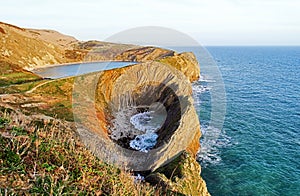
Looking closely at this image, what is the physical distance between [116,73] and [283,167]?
3139 centimetres

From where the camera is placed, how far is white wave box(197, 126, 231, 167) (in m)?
27.1

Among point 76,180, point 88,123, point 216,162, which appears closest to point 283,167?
point 216,162

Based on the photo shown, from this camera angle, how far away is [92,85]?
1609 inches

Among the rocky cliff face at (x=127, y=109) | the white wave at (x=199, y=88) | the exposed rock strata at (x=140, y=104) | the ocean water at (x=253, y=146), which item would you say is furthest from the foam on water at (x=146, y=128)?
the white wave at (x=199, y=88)

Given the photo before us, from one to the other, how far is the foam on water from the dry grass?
57.2ft

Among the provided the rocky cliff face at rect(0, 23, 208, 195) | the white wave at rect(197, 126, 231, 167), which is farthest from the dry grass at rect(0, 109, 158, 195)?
the white wave at rect(197, 126, 231, 167)

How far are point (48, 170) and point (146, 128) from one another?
25.3m

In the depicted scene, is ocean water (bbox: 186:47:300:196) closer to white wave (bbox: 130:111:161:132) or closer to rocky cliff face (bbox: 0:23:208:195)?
rocky cliff face (bbox: 0:23:208:195)

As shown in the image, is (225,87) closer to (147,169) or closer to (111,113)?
(111,113)

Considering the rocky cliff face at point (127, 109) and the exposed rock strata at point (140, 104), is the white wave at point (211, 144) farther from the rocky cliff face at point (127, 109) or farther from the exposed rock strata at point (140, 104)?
the rocky cliff face at point (127, 109)

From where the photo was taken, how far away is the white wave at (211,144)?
88.9 feet

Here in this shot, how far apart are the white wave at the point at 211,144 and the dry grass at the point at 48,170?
19.6 meters

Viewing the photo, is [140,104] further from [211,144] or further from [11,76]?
[11,76]

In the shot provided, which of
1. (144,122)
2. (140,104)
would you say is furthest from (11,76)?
(144,122)
